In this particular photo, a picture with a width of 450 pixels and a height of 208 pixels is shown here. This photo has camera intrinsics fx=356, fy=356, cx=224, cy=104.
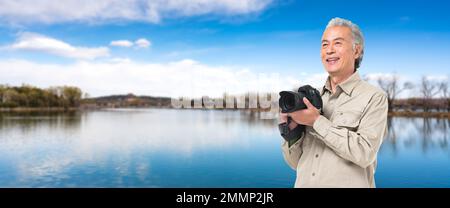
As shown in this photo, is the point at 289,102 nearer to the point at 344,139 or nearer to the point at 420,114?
the point at 344,139

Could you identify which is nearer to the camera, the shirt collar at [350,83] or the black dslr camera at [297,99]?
the black dslr camera at [297,99]

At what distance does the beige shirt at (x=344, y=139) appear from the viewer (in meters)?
1.11

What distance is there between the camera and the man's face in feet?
4.01

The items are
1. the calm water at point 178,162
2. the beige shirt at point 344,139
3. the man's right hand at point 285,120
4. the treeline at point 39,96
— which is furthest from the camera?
the treeline at point 39,96

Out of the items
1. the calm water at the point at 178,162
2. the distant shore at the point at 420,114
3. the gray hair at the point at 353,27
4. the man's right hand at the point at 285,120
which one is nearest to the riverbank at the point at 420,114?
the distant shore at the point at 420,114

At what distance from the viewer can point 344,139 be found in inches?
43.0

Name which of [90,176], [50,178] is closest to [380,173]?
[90,176]

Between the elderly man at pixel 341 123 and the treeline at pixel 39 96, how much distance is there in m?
55.9

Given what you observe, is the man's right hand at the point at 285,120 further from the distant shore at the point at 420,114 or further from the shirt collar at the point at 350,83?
the distant shore at the point at 420,114

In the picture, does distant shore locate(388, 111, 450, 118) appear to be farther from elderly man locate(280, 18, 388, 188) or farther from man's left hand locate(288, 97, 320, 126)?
man's left hand locate(288, 97, 320, 126)

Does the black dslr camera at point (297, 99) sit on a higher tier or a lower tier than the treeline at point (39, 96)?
lower

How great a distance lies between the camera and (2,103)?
48781 millimetres
